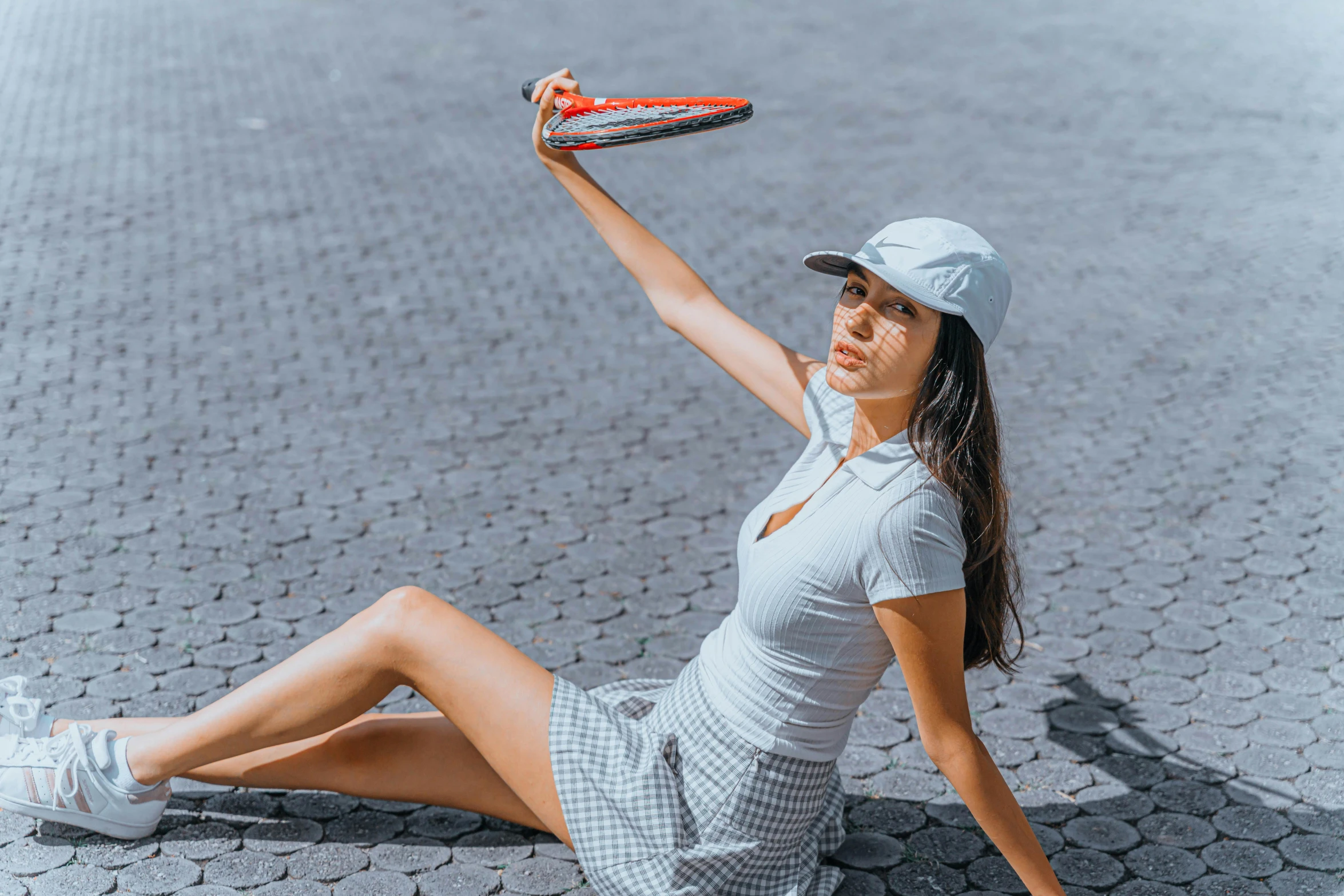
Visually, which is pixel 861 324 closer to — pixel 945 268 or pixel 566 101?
pixel 945 268

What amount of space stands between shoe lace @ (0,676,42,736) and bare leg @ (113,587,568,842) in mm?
402

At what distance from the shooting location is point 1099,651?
182 inches

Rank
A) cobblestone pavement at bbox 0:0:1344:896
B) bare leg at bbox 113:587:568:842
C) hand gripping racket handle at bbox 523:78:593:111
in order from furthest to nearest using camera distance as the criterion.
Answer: cobblestone pavement at bbox 0:0:1344:896
hand gripping racket handle at bbox 523:78:593:111
bare leg at bbox 113:587:568:842

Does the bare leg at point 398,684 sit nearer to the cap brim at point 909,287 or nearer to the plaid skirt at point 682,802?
the plaid skirt at point 682,802

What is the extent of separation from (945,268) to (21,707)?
2616mm

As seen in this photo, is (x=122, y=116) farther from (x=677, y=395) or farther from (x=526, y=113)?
(x=677, y=395)

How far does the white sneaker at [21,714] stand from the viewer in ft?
11.4

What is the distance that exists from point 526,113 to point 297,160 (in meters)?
2.38

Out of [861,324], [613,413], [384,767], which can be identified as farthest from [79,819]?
[613,413]

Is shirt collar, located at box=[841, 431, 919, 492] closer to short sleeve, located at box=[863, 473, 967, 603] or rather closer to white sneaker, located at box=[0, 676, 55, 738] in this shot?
short sleeve, located at box=[863, 473, 967, 603]

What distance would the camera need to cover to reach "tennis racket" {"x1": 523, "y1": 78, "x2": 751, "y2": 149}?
10.7 ft

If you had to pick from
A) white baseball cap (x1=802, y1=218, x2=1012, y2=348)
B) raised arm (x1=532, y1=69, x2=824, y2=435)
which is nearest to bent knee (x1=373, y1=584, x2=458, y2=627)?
raised arm (x1=532, y1=69, x2=824, y2=435)

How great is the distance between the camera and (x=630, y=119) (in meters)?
3.38

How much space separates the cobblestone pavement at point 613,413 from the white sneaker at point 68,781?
0.14 metres
